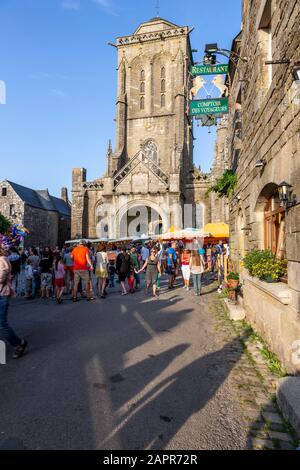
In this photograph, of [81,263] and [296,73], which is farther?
[81,263]

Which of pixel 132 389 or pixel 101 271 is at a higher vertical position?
pixel 101 271

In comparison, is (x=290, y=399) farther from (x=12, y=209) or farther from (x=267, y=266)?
(x=12, y=209)

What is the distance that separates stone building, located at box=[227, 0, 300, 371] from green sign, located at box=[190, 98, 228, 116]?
5.16ft

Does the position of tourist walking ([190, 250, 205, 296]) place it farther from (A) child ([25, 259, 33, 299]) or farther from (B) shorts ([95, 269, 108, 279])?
(A) child ([25, 259, 33, 299])

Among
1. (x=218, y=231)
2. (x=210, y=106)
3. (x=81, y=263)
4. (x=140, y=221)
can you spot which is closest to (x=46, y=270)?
(x=81, y=263)

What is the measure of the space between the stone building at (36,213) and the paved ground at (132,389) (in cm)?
2869

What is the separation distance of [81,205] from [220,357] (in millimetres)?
27065

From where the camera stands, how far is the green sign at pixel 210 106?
9.42 metres

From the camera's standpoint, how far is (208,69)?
9.11m

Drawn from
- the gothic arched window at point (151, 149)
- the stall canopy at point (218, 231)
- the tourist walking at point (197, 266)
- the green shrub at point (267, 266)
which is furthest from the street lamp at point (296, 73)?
the gothic arched window at point (151, 149)

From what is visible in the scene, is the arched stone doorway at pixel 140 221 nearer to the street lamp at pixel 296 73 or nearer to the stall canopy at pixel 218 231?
the stall canopy at pixel 218 231

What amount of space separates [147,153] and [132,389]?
1213 inches

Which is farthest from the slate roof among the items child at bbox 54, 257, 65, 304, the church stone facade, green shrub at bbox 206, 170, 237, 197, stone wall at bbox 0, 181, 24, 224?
green shrub at bbox 206, 170, 237, 197
